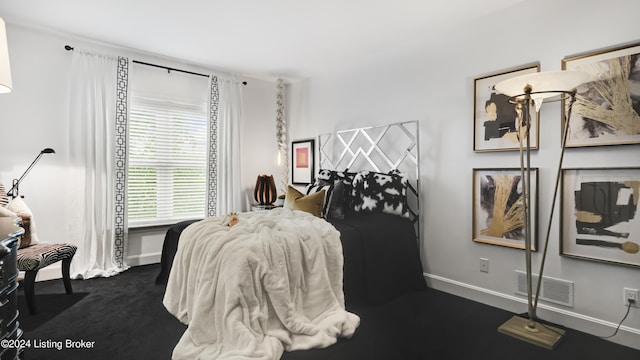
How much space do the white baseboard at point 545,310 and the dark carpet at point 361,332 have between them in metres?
0.06

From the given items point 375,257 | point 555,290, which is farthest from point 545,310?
point 375,257

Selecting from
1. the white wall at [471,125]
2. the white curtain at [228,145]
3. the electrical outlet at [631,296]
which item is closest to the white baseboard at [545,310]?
the white wall at [471,125]

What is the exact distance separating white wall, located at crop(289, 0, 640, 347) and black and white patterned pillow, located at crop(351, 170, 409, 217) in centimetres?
25

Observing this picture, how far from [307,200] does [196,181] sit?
1844 millimetres

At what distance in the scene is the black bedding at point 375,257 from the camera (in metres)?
2.59

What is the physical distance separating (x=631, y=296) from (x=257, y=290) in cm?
234

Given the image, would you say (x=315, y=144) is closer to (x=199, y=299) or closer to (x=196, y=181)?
(x=196, y=181)

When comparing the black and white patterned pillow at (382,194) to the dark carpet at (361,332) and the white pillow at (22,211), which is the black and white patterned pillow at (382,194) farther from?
the white pillow at (22,211)

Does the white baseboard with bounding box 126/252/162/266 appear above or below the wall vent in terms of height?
below

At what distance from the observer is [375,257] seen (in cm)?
273

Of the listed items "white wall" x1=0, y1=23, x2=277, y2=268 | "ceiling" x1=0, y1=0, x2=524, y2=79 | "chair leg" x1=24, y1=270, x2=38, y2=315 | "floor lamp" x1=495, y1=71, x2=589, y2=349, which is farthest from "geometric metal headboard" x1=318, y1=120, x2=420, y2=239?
"chair leg" x1=24, y1=270, x2=38, y2=315

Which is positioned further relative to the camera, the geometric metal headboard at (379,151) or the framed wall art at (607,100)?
the geometric metal headboard at (379,151)

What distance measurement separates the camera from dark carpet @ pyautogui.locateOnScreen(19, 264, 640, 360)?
2.00 m

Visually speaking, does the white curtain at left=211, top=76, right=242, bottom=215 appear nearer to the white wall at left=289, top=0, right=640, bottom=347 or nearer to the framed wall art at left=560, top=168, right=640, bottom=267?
the white wall at left=289, top=0, right=640, bottom=347
